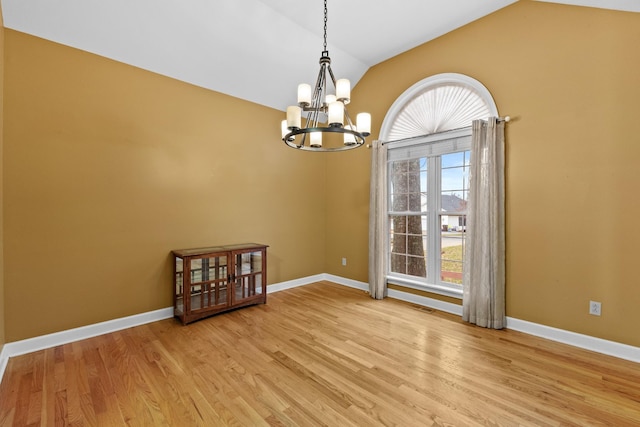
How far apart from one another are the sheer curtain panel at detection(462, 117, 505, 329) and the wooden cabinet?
2.67 m

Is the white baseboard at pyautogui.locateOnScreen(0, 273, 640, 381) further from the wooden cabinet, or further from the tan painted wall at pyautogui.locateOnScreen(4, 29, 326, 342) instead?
the wooden cabinet

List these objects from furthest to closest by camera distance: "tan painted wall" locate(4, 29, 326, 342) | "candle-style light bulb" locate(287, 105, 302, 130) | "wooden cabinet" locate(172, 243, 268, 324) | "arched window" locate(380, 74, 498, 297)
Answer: "arched window" locate(380, 74, 498, 297) → "wooden cabinet" locate(172, 243, 268, 324) → "tan painted wall" locate(4, 29, 326, 342) → "candle-style light bulb" locate(287, 105, 302, 130)

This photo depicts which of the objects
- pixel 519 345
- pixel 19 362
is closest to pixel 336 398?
pixel 519 345

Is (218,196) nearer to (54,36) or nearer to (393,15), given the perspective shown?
(54,36)

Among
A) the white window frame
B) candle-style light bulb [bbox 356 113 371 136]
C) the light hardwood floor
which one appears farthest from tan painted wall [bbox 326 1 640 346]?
candle-style light bulb [bbox 356 113 371 136]

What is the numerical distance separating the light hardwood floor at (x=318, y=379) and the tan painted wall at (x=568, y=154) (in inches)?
20.5

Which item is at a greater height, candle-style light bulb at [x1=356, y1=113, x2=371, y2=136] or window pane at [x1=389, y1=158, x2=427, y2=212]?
candle-style light bulb at [x1=356, y1=113, x2=371, y2=136]

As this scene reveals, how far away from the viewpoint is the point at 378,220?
4.14m

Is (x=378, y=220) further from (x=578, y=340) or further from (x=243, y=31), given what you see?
(x=243, y=31)

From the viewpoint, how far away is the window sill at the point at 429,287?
3529 millimetres

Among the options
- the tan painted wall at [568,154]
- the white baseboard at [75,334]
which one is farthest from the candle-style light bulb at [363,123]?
the white baseboard at [75,334]

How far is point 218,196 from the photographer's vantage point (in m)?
3.83

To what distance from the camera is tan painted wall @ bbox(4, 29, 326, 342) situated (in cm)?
255

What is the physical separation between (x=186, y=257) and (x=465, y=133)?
142 inches
